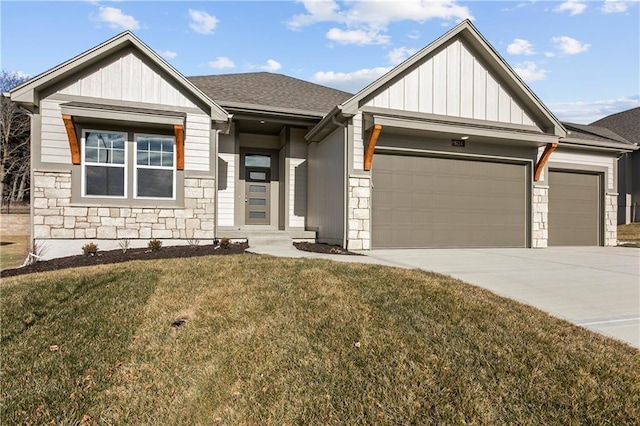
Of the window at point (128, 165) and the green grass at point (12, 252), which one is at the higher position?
the window at point (128, 165)

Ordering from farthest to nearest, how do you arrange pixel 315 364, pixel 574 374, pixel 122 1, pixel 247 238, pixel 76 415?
pixel 247 238, pixel 122 1, pixel 315 364, pixel 574 374, pixel 76 415

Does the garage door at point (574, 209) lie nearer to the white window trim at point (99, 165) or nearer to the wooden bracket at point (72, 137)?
the white window trim at point (99, 165)

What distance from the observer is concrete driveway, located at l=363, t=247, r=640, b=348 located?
4.04 metres

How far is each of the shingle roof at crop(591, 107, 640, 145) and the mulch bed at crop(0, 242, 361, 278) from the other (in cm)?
2192

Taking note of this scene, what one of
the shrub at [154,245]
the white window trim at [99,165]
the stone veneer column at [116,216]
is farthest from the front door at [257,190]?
the white window trim at [99,165]

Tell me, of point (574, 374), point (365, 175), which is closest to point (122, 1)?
point (365, 175)

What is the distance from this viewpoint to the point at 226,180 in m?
11.0

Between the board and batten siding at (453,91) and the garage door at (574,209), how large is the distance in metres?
3.10

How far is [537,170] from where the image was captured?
35.7ft

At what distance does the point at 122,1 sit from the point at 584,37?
10219 mm

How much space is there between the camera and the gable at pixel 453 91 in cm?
969

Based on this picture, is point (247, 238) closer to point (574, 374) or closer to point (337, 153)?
point (337, 153)


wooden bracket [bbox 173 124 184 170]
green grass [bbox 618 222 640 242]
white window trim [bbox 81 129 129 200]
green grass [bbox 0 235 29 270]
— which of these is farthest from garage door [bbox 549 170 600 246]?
green grass [bbox 0 235 29 270]

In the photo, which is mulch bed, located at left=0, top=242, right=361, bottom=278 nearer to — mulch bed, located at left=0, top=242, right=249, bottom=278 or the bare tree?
mulch bed, located at left=0, top=242, right=249, bottom=278
